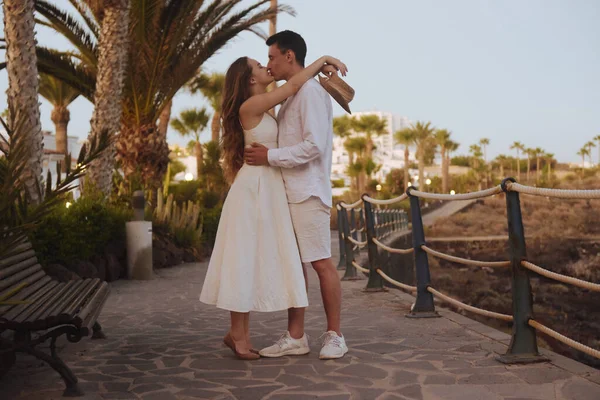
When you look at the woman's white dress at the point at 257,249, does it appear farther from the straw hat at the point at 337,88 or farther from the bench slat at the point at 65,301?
the bench slat at the point at 65,301

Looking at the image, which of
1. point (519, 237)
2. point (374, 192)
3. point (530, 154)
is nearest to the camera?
point (519, 237)

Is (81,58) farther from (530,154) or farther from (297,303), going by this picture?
(530,154)

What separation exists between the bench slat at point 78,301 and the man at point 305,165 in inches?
46.2

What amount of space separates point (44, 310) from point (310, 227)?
1.60 m

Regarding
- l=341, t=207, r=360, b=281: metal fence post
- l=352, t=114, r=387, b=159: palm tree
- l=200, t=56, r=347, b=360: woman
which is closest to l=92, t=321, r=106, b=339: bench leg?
l=200, t=56, r=347, b=360: woman

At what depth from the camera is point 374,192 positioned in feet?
207

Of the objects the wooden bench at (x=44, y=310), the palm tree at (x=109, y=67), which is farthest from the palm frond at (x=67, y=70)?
the wooden bench at (x=44, y=310)

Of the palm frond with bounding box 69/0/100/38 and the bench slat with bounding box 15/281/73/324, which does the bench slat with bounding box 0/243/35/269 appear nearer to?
the bench slat with bounding box 15/281/73/324

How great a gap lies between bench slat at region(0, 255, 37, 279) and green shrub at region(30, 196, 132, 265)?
10.4 ft

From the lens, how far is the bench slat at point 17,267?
4.08 m

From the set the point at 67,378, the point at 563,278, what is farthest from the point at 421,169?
the point at 67,378

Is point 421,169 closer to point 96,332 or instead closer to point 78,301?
point 96,332

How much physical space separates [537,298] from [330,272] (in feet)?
45.7

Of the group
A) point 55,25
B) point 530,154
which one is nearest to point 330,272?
point 55,25
